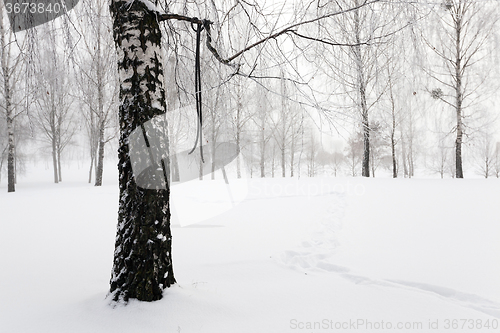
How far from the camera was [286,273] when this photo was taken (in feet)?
7.52

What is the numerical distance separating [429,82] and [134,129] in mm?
11033

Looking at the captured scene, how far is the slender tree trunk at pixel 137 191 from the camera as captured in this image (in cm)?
167

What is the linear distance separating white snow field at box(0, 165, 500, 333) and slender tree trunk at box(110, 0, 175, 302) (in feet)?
0.56

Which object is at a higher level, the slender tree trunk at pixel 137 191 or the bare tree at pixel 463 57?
the bare tree at pixel 463 57

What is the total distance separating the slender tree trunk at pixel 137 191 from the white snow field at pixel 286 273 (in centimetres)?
17

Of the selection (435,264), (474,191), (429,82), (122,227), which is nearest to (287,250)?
(435,264)

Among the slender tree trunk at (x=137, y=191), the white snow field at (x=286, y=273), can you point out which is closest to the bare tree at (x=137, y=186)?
the slender tree trunk at (x=137, y=191)

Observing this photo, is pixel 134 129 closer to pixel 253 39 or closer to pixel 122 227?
pixel 122 227

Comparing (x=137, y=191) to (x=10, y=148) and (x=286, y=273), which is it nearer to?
(x=286, y=273)

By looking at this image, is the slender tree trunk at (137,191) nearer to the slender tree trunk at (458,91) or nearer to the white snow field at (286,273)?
the white snow field at (286,273)

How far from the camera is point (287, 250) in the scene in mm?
2840

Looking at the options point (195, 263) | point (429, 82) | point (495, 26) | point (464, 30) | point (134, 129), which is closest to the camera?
point (134, 129)

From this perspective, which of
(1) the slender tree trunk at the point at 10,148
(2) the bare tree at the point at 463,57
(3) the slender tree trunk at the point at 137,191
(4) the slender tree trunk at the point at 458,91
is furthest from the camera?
(1) the slender tree trunk at the point at 10,148

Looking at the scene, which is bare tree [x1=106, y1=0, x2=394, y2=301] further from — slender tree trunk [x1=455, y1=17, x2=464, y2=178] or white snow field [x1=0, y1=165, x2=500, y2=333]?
slender tree trunk [x1=455, y1=17, x2=464, y2=178]
